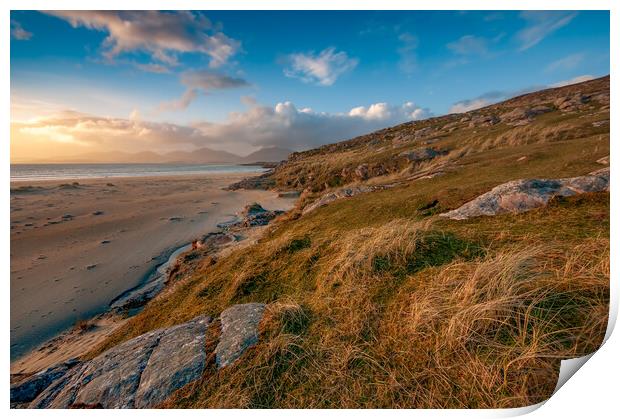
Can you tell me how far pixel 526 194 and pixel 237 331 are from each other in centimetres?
800

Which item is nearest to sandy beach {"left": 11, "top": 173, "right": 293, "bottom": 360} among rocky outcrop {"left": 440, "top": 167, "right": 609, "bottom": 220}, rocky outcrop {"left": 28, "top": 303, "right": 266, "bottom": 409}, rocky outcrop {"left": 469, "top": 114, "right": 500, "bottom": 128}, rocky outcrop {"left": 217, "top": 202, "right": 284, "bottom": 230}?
rocky outcrop {"left": 217, "top": 202, "right": 284, "bottom": 230}

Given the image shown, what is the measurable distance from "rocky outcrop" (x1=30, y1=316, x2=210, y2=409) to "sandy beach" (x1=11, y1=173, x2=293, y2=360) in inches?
230

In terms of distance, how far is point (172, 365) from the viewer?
387 cm

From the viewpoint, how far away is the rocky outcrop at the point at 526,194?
22.7ft

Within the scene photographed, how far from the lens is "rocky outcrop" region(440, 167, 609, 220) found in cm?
692

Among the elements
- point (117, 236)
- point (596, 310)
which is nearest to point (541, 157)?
point (596, 310)

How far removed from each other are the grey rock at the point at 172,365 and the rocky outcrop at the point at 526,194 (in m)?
6.96

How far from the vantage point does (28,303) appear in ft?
32.5

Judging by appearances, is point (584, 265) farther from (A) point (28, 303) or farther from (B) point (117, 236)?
(B) point (117, 236)

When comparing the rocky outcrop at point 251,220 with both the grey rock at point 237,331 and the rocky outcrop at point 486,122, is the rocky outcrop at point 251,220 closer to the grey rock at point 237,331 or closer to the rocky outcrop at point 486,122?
the grey rock at point 237,331

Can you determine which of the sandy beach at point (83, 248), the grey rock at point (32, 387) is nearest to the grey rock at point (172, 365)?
the grey rock at point (32, 387)

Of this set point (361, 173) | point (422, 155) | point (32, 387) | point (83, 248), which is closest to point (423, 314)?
point (32, 387)

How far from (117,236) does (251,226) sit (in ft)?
29.5

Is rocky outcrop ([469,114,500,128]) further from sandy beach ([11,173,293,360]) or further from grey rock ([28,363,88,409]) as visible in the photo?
grey rock ([28,363,88,409])
